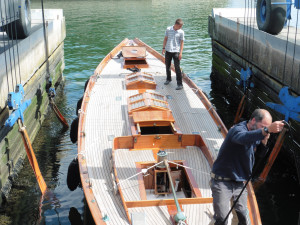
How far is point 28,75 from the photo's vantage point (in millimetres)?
10773

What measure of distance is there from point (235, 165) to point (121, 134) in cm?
394

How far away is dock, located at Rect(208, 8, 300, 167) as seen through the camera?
30.4ft

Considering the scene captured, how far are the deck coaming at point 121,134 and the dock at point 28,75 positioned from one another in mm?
1841

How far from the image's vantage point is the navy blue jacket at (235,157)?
437 centimetres

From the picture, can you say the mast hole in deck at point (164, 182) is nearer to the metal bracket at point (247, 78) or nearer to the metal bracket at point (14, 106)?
the metal bracket at point (14, 106)

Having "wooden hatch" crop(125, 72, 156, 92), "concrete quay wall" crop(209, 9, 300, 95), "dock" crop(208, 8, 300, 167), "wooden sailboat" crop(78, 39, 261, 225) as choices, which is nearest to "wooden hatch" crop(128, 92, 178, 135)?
"wooden sailboat" crop(78, 39, 261, 225)

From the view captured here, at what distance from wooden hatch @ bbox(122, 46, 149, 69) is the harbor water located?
2.74 metres

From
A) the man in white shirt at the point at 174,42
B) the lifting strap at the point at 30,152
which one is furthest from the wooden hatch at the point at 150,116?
the lifting strap at the point at 30,152

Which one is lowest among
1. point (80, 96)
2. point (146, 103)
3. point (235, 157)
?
point (80, 96)

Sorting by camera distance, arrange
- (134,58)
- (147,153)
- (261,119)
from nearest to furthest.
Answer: (261,119) < (147,153) < (134,58)

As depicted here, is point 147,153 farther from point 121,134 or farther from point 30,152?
point 30,152

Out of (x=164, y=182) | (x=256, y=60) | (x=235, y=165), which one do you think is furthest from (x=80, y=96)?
(x=235, y=165)

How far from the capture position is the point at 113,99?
10078mm

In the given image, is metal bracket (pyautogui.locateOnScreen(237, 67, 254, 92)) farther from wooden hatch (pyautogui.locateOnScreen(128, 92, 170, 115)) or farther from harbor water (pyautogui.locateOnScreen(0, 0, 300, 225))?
wooden hatch (pyautogui.locateOnScreen(128, 92, 170, 115))
